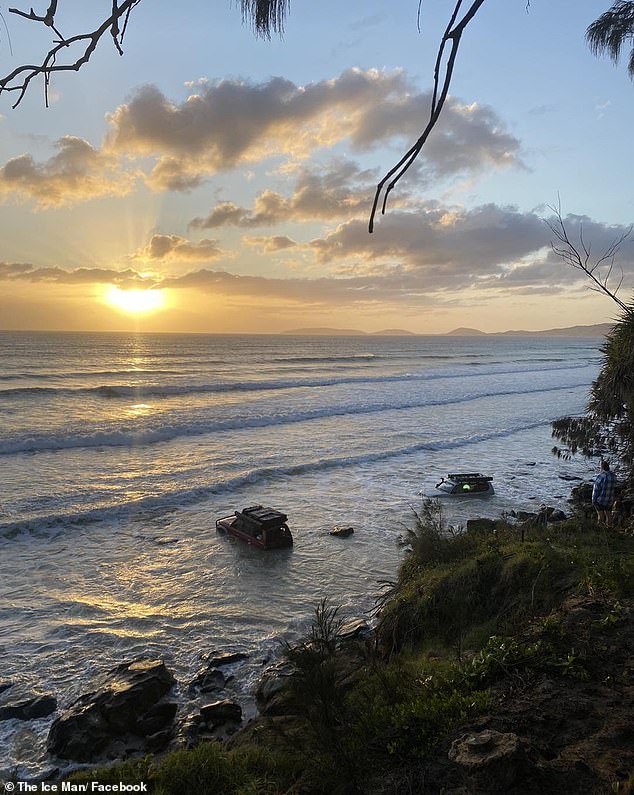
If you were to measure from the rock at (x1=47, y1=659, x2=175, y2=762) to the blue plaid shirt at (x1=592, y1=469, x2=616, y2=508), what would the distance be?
431 inches

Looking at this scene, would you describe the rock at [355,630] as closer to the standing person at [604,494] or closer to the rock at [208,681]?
the rock at [208,681]

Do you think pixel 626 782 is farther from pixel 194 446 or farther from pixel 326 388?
pixel 326 388

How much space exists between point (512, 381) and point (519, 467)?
46640mm

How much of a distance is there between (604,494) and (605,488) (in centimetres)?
18

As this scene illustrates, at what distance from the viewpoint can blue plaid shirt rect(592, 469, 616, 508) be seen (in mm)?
13242

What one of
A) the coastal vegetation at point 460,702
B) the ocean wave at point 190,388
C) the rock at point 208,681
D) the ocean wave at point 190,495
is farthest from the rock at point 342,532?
the ocean wave at point 190,388

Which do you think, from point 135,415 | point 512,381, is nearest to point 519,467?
point 135,415

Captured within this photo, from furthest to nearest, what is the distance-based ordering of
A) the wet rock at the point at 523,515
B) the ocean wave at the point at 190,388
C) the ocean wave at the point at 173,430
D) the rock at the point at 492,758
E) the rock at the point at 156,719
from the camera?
the ocean wave at the point at 190,388 < the ocean wave at the point at 173,430 < the wet rock at the point at 523,515 < the rock at the point at 156,719 < the rock at the point at 492,758

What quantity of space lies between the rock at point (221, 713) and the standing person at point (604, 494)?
32.0ft

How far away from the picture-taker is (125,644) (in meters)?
11.1

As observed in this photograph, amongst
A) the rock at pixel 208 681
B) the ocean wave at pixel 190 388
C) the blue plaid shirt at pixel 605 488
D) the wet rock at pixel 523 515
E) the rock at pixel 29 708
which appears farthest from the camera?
the ocean wave at pixel 190 388

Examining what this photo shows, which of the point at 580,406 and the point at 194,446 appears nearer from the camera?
the point at 194,446

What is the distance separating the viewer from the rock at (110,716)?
791cm

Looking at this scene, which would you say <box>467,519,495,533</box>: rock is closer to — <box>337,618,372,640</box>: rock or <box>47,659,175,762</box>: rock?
<box>337,618,372,640</box>: rock
